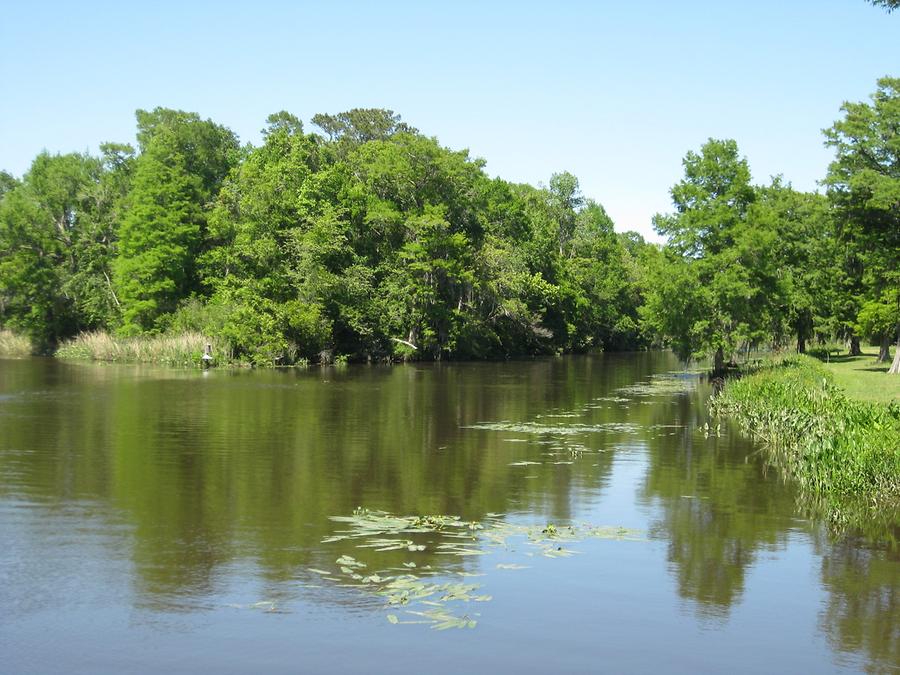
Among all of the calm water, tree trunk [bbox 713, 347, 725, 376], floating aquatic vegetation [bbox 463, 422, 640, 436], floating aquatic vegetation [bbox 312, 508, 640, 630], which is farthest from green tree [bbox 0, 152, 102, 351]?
floating aquatic vegetation [bbox 312, 508, 640, 630]

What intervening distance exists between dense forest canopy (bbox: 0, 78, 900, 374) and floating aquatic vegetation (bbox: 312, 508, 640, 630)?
36.6 m

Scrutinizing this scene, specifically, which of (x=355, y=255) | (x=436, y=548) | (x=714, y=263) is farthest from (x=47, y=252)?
(x=436, y=548)

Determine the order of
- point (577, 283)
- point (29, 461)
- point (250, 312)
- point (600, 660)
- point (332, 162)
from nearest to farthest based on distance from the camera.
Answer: point (600, 660), point (29, 461), point (250, 312), point (332, 162), point (577, 283)

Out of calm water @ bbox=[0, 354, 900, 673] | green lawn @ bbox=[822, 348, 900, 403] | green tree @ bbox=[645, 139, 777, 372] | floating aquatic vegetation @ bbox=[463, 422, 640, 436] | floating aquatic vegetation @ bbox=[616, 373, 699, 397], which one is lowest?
calm water @ bbox=[0, 354, 900, 673]

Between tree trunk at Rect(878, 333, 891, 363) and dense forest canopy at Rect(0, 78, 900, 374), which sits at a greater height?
dense forest canopy at Rect(0, 78, 900, 374)

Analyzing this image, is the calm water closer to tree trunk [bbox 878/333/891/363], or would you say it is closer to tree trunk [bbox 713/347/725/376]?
tree trunk [bbox 713/347/725/376]

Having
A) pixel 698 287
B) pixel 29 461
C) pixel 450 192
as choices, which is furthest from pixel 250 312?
pixel 29 461

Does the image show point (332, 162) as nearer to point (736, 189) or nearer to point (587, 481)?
point (736, 189)

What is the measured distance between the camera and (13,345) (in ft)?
241

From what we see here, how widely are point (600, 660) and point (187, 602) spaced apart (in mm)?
5499

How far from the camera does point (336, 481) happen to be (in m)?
20.3

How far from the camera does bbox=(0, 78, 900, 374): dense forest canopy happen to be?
5228cm

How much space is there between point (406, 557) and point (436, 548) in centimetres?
76

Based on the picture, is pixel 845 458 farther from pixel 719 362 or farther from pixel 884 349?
pixel 884 349
